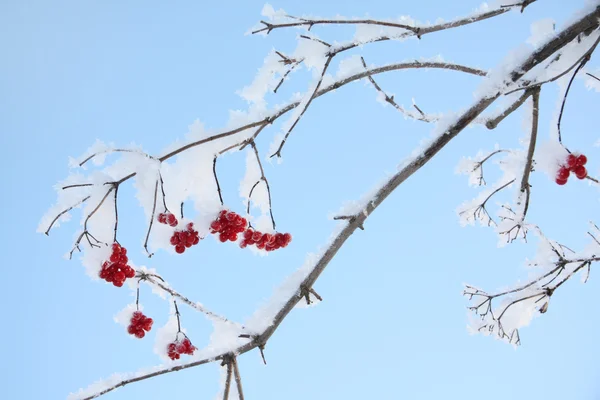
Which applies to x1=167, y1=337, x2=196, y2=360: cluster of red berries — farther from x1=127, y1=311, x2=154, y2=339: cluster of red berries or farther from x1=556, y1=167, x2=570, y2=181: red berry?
x1=556, y1=167, x2=570, y2=181: red berry

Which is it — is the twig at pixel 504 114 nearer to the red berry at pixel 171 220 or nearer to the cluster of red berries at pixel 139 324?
the red berry at pixel 171 220

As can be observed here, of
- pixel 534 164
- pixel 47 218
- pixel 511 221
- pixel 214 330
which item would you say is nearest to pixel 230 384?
pixel 214 330

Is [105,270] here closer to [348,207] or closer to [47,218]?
[47,218]

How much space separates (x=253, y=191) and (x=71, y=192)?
0.94 metres

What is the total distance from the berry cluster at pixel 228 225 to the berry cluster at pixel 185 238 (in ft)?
0.38

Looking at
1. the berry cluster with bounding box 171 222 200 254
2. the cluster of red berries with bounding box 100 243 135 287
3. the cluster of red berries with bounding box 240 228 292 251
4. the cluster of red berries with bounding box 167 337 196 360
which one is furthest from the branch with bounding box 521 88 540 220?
the cluster of red berries with bounding box 167 337 196 360

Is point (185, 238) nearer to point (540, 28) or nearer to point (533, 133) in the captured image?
point (533, 133)

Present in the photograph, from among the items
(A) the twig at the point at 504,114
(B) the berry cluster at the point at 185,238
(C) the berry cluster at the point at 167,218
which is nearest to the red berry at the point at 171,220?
(C) the berry cluster at the point at 167,218

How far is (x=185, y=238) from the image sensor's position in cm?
270

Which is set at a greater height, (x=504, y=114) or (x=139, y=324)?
(x=139, y=324)

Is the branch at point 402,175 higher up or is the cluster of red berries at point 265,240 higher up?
the cluster of red berries at point 265,240

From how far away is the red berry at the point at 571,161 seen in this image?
247 centimetres

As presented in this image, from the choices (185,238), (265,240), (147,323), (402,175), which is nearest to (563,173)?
(402,175)

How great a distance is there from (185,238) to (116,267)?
382 millimetres
